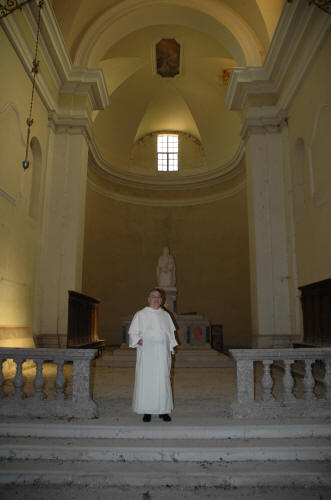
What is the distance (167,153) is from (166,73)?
12.9 feet

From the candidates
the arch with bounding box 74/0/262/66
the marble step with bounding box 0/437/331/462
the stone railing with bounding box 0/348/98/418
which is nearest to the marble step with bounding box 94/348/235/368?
the stone railing with bounding box 0/348/98/418

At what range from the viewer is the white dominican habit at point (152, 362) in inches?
164

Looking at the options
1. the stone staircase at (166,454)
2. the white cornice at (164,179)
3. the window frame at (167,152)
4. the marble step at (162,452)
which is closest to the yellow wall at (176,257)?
the white cornice at (164,179)

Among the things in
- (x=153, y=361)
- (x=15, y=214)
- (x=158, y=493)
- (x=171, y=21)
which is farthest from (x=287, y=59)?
(x=158, y=493)

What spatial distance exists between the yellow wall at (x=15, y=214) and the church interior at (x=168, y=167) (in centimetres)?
5

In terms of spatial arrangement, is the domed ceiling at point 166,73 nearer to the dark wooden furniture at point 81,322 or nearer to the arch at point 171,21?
the arch at point 171,21

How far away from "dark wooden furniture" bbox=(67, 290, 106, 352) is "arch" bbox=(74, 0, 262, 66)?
260 inches

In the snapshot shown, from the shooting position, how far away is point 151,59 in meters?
14.5

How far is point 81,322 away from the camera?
32.3ft

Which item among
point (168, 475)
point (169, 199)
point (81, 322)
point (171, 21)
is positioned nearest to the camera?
point (168, 475)

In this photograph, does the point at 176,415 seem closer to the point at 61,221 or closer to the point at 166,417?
the point at 166,417

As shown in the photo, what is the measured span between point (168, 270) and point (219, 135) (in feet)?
26.2

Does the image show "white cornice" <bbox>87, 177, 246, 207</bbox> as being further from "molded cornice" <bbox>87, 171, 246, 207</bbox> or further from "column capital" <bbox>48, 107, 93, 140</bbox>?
"column capital" <bbox>48, 107, 93, 140</bbox>

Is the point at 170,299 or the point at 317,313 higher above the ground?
the point at 170,299
